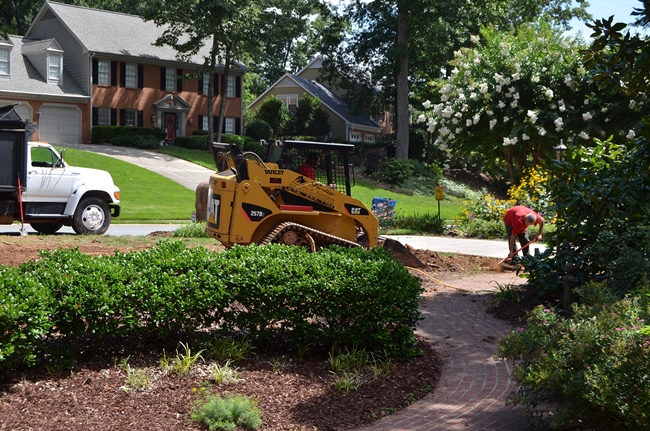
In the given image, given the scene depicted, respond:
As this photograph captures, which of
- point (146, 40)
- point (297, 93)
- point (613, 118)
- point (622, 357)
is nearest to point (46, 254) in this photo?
point (622, 357)

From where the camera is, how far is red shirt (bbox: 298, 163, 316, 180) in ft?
44.5

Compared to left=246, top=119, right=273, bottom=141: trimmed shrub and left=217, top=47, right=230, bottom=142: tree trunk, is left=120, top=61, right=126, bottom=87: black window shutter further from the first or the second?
left=246, top=119, right=273, bottom=141: trimmed shrub

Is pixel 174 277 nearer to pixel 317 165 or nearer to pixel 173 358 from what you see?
pixel 173 358

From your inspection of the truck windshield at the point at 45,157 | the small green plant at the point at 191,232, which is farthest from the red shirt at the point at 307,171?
the truck windshield at the point at 45,157

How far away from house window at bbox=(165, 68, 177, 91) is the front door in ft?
5.52

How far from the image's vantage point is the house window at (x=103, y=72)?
1674 inches

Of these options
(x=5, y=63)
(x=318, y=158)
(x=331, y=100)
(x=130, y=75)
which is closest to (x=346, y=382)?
(x=318, y=158)

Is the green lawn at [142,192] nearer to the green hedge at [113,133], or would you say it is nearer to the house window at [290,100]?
the green hedge at [113,133]

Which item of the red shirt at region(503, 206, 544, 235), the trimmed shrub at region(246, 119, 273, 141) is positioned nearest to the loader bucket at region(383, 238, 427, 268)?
the red shirt at region(503, 206, 544, 235)

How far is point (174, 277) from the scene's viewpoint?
259 inches

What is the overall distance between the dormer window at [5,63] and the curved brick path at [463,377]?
35110 millimetres

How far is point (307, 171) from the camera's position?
13.6m

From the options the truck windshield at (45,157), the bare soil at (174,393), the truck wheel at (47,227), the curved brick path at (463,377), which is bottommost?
the truck wheel at (47,227)

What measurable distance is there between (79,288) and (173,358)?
1.06 metres
